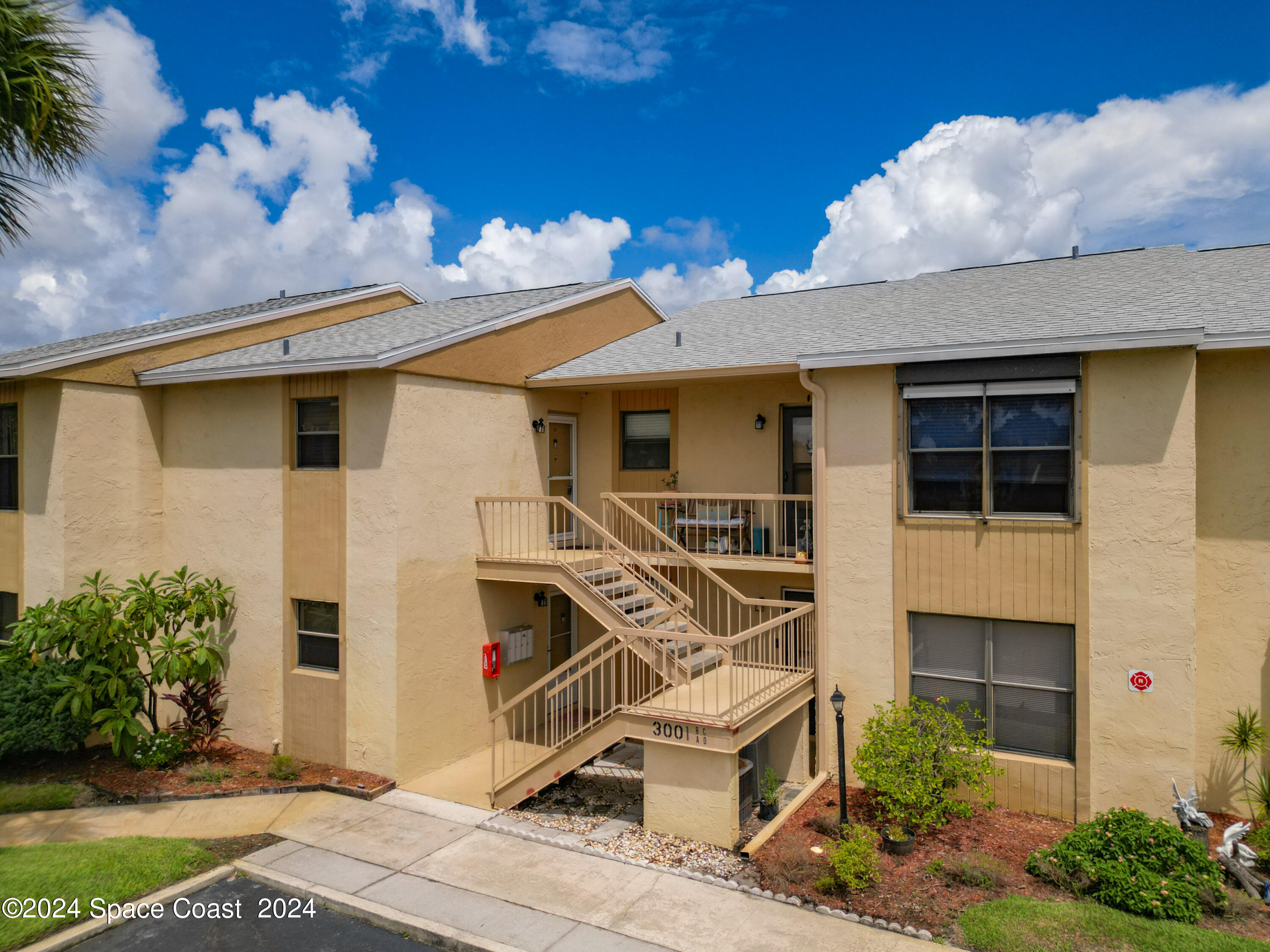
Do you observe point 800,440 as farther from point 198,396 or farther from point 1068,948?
point 198,396

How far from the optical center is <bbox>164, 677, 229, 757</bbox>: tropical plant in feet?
37.1

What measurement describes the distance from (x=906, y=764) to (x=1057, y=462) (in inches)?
159

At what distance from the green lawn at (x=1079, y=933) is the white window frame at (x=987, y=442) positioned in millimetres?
4187

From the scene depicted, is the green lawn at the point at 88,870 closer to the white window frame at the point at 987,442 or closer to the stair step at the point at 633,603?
the stair step at the point at 633,603

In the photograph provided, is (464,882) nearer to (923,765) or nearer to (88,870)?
(88,870)

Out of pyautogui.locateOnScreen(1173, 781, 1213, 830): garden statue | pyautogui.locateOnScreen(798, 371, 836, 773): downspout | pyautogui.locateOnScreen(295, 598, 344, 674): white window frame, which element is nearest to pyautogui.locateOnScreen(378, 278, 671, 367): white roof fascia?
pyautogui.locateOnScreen(295, 598, 344, 674): white window frame

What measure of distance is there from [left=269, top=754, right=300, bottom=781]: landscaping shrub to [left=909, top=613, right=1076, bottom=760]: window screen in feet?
28.6

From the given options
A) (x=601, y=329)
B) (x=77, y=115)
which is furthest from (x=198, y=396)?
(x=601, y=329)

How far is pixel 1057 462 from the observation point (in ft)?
29.2

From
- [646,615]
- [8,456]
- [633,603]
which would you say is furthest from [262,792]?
[8,456]

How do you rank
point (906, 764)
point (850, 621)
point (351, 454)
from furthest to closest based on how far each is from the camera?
1. point (351, 454)
2. point (850, 621)
3. point (906, 764)

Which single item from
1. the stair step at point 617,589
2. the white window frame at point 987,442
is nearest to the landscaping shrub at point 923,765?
the white window frame at point 987,442

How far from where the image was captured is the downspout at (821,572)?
10078mm

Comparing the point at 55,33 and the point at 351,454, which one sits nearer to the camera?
the point at 55,33
